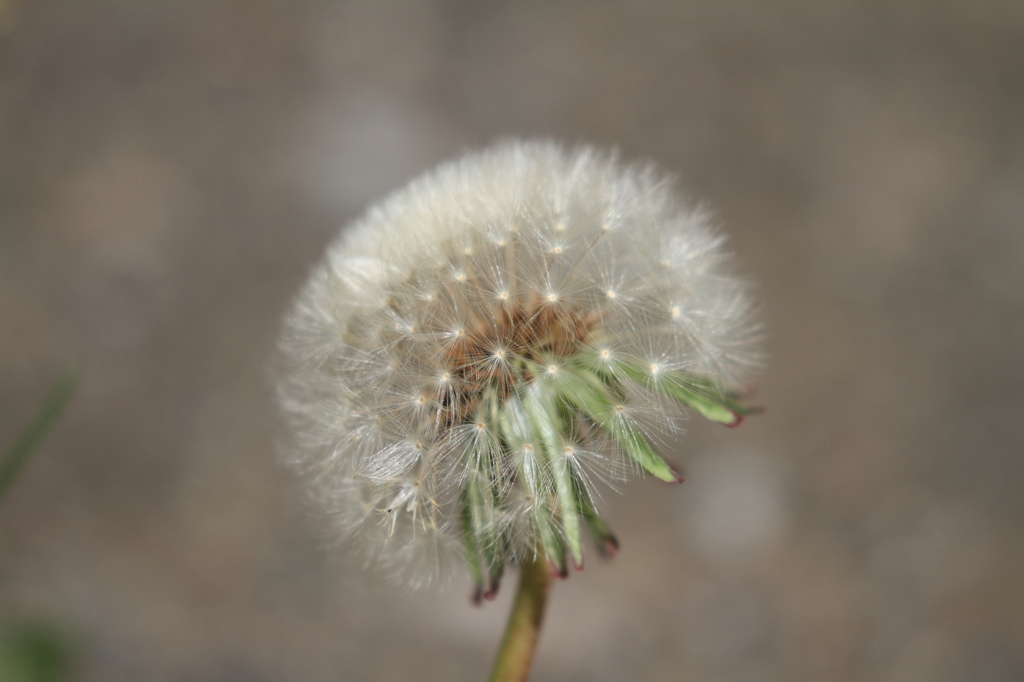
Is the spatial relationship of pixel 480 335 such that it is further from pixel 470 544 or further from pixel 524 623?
pixel 524 623

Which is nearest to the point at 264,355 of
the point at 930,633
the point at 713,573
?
the point at 713,573

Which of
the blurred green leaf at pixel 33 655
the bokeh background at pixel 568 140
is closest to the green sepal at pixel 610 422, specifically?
the blurred green leaf at pixel 33 655

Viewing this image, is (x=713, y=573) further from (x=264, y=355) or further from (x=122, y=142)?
(x=122, y=142)

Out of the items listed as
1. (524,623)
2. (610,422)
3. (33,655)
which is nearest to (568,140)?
(610,422)

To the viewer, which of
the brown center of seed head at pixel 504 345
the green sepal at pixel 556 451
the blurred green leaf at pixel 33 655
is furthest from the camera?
the blurred green leaf at pixel 33 655

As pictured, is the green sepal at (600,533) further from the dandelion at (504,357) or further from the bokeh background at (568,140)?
the bokeh background at (568,140)

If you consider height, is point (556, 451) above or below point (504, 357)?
below

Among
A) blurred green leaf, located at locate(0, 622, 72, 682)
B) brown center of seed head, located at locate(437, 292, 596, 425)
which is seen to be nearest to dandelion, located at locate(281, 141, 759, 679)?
brown center of seed head, located at locate(437, 292, 596, 425)
